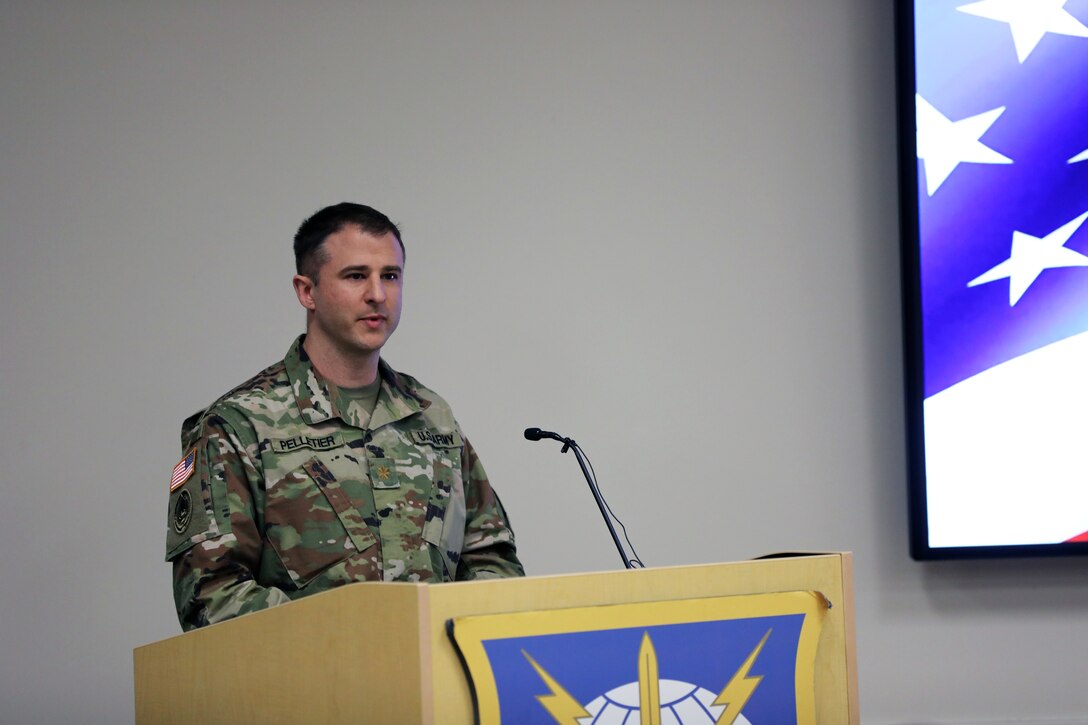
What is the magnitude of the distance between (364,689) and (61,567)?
2.11 m

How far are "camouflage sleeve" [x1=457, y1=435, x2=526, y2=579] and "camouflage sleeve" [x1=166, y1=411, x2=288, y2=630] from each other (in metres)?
0.44

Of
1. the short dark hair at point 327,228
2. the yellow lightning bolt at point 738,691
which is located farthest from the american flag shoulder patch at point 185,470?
the yellow lightning bolt at point 738,691

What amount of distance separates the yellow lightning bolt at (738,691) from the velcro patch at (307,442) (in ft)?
3.01

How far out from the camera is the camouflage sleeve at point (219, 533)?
1.82 meters

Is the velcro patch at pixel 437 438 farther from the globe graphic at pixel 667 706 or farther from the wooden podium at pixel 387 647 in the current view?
the globe graphic at pixel 667 706

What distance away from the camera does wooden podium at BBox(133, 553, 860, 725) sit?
1.34 metres

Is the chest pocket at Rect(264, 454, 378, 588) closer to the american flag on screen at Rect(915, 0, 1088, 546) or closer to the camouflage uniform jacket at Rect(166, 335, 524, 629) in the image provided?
the camouflage uniform jacket at Rect(166, 335, 524, 629)

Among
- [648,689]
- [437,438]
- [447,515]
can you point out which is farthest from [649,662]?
[437,438]

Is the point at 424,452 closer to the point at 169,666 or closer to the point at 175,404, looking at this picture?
the point at 169,666

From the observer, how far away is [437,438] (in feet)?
7.34

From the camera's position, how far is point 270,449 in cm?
202

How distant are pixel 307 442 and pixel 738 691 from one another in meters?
0.94

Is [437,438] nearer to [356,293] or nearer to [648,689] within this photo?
[356,293]

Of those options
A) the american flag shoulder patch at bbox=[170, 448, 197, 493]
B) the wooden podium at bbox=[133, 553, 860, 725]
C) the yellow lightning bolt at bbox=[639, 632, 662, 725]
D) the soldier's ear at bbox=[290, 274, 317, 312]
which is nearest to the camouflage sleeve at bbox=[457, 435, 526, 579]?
the soldier's ear at bbox=[290, 274, 317, 312]
